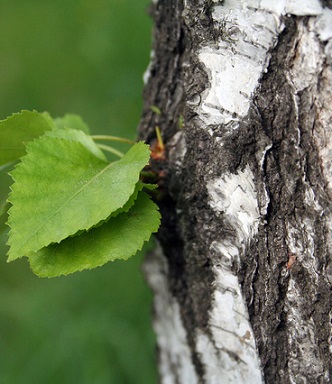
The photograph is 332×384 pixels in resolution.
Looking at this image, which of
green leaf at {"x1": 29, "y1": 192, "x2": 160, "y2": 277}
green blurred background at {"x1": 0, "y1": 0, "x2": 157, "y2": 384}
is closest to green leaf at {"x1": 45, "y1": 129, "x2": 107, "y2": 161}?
green leaf at {"x1": 29, "y1": 192, "x2": 160, "y2": 277}

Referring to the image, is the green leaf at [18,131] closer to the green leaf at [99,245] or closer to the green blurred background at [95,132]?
the green leaf at [99,245]

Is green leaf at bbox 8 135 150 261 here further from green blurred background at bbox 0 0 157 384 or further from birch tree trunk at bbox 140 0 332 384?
green blurred background at bbox 0 0 157 384

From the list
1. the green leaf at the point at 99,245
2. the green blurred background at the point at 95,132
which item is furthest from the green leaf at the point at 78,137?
the green blurred background at the point at 95,132

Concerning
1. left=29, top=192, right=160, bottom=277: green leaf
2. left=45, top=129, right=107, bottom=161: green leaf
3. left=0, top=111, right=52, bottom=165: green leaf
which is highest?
left=0, top=111, right=52, bottom=165: green leaf

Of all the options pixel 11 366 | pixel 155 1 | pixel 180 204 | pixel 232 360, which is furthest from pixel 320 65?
pixel 11 366

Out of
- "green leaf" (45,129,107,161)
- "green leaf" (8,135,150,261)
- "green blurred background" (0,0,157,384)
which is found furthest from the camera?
"green blurred background" (0,0,157,384)

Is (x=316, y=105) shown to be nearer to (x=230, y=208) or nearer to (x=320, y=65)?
(x=320, y=65)

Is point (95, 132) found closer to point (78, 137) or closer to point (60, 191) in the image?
point (78, 137)
